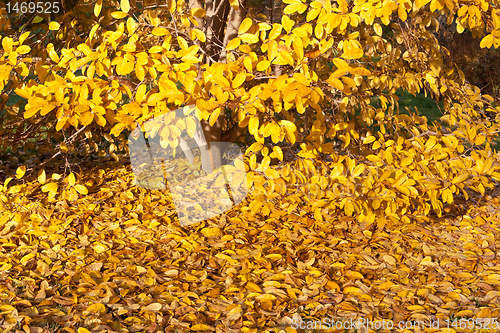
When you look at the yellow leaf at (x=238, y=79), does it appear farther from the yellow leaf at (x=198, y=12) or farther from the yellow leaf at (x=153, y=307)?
the yellow leaf at (x=153, y=307)

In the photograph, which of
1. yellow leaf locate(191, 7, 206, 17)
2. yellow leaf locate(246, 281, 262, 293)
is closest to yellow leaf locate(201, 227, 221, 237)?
yellow leaf locate(246, 281, 262, 293)

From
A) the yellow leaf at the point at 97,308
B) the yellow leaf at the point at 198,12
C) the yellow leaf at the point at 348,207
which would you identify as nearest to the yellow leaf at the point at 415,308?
→ the yellow leaf at the point at 348,207

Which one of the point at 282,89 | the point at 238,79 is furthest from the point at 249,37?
the point at 282,89

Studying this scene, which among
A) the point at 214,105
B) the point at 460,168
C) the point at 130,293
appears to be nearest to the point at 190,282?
the point at 130,293

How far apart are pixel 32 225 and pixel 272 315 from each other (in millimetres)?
1816

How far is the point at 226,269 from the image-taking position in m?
2.43

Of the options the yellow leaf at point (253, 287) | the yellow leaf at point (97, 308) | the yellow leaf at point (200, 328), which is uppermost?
the yellow leaf at point (97, 308)

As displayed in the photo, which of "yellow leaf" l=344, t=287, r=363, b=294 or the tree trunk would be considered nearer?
"yellow leaf" l=344, t=287, r=363, b=294

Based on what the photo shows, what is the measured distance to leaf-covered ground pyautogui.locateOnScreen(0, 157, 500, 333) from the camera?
2.02m

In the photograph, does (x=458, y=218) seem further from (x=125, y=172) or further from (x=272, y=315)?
(x=125, y=172)

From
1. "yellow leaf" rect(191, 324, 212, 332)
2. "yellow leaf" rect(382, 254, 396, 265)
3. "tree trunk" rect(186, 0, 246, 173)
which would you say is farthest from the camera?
"tree trunk" rect(186, 0, 246, 173)

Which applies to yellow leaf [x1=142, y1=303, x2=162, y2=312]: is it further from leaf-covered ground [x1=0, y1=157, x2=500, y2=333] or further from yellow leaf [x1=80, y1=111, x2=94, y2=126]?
yellow leaf [x1=80, y1=111, x2=94, y2=126]

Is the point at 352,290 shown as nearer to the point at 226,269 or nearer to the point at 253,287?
the point at 253,287

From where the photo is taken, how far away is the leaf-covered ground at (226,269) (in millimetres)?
2021
